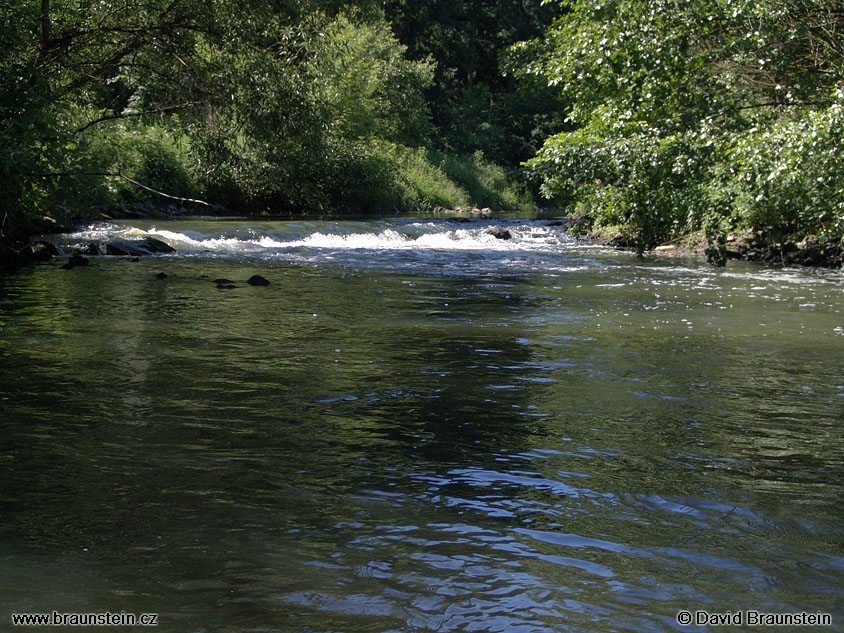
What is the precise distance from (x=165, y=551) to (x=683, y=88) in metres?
18.3

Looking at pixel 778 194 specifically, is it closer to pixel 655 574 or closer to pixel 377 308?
pixel 377 308

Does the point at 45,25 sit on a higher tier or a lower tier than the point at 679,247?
higher

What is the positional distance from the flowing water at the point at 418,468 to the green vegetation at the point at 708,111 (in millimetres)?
4935

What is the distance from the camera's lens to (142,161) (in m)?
31.6

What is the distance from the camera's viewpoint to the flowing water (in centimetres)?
349

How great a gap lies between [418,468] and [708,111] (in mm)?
16065

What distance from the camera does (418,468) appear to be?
5.07 m

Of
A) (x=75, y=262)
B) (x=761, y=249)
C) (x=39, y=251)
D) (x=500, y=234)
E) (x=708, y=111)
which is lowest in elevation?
(x=75, y=262)

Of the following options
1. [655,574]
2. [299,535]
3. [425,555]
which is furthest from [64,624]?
[655,574]

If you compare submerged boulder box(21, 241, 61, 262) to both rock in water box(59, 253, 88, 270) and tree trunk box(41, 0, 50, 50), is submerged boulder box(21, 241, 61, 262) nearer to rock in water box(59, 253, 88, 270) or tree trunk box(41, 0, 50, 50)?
rock in water box(59, 253, 88, 270)

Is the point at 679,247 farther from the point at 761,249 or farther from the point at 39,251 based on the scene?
the point at 39,251

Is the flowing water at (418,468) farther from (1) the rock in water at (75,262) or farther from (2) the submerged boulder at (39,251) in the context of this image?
(2) the submerged boulder at (39,251)

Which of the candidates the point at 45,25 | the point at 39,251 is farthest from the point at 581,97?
the point at 39,251

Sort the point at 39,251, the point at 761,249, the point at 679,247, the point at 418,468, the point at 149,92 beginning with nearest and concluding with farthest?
the point at 418,468, the point at 149,92, the point at 39,251, the point at 761,249, the point at 679,247
